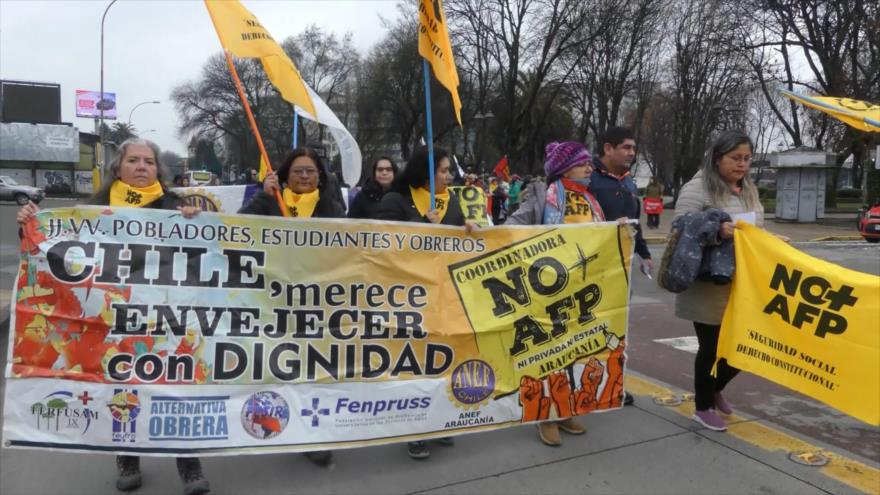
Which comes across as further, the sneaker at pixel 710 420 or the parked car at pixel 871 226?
the parked car at pixel 871 226

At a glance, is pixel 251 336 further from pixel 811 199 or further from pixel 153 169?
pixel 811 199

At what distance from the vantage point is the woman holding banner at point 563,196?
404cm

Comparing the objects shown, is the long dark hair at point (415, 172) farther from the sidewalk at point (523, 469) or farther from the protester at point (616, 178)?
the sidewalk at point (523, 469)

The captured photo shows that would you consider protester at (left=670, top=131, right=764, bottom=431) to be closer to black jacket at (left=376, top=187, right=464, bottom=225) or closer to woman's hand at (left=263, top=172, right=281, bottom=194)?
black jacket at (left=376, top=187, right=464, bottom=225)

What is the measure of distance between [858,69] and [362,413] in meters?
31.0

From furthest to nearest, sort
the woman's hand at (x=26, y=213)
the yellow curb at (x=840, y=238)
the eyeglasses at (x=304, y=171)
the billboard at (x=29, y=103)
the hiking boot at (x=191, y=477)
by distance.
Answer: the billboard at (x=29, y=103)
the yellow curb at (x=840, y=238)
the eyeglasses at (x=304, y=171)
the hiking boot at (x=191, y=477)
the woman's hand at (x=26, y=213)

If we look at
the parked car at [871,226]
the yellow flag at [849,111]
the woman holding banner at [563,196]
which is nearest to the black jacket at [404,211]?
the woman holding banner at [563,196]

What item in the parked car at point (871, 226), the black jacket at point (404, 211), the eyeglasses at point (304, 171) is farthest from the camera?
the parked car at point (871, 226)

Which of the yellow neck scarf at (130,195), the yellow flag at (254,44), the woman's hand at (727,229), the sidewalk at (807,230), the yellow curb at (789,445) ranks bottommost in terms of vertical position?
the yellow curb at (789,445)

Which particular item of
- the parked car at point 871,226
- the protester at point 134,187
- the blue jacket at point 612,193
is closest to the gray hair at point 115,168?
the protester at point 134,187

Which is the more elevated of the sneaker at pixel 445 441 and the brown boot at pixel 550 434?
the brown boot at pixel 550 434

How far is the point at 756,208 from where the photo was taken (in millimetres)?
3936

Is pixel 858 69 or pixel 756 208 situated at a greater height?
pixel 858 69

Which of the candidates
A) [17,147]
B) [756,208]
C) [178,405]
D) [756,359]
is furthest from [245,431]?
[17,147]
